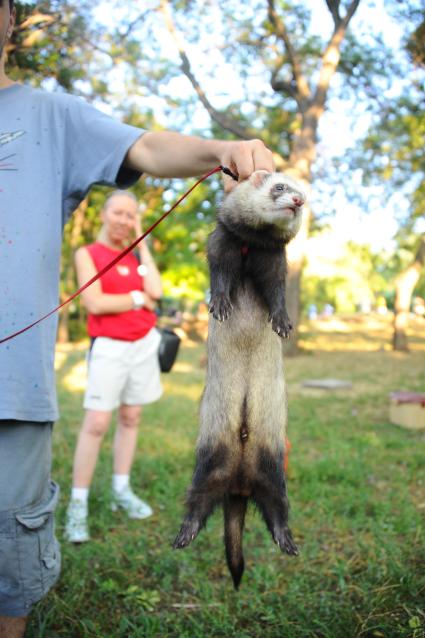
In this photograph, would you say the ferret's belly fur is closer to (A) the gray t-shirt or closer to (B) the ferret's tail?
(B) the ferret's tail

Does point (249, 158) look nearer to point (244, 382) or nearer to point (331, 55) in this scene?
point (244, 382)

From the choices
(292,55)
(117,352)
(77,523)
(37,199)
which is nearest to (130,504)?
(77,523)

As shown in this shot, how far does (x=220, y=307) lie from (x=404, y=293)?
13.7 m

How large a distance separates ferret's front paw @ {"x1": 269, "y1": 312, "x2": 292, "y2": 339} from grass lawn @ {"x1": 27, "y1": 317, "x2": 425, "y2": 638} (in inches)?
29.6

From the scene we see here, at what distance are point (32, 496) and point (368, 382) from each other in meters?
8.78

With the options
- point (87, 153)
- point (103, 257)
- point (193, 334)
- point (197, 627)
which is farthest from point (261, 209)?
point (193, 334)

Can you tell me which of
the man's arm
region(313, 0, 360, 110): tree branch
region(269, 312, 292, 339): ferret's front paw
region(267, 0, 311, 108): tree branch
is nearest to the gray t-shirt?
the man's arm

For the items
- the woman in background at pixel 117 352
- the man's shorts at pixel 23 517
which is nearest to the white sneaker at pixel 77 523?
the woman in background at pixel 117 352

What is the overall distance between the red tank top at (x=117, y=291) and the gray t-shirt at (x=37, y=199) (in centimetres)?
170

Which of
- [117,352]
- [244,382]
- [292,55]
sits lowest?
[117,352]

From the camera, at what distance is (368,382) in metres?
10.1

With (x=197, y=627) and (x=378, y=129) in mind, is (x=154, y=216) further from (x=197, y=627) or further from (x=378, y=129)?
(x=197, y=627)

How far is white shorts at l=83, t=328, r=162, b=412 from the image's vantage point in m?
3.78

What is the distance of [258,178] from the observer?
1658mm
